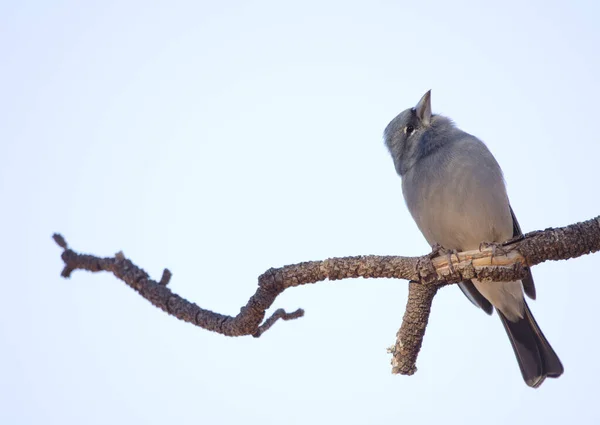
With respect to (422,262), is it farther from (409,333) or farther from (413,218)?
(413,218)

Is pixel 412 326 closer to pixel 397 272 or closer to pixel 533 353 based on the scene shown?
pixel 397 272

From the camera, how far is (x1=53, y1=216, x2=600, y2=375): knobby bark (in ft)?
12.2

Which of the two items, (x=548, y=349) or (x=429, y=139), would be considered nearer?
(x=548, y=349)

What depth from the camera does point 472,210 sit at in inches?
244

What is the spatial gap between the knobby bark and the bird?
1.84m

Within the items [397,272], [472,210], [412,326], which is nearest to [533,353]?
[472,210]

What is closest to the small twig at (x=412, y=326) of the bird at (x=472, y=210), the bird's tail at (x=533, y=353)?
the bird at (x=472, y=210)

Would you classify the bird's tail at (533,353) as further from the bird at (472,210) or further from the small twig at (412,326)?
the small twig at (412,326)

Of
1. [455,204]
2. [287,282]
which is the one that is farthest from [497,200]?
[287,282]

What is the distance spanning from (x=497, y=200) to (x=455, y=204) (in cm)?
40

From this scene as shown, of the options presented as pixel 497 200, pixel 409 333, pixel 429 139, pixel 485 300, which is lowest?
pixel 409 333

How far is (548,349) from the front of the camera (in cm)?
626

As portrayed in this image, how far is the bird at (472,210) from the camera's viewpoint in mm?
6172

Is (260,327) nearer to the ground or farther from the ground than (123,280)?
nearer to the ground
